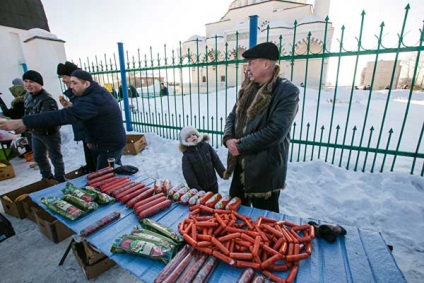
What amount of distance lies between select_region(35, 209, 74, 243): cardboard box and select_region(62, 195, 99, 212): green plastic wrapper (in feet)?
3.09

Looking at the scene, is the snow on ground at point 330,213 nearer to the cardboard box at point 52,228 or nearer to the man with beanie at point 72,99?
the cardboard box at point 52,228

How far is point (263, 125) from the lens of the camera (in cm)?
203

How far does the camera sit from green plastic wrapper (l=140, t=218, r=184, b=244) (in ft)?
4.72

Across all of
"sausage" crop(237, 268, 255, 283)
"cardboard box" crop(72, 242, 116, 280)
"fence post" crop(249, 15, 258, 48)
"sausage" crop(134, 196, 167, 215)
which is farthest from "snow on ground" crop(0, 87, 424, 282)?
"fence post" crop(249, 15, 258, 48)

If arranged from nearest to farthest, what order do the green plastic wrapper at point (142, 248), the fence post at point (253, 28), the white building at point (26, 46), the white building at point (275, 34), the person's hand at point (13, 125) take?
the green plastic wrapper at point (142, 248)
the person's hand at point (13, 125)
the fence post at point (253, 28)
the white building at point (26, 46)
the white building at point (275, 34)

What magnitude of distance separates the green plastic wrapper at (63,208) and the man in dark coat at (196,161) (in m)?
1.24

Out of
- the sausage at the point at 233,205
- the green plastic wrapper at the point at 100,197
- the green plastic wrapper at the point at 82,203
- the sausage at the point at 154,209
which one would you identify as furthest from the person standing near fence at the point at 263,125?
the green plastic wrapper at the point at 82,203

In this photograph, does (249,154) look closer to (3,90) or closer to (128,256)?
(128,256)

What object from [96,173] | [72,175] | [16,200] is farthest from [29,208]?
[96,173]

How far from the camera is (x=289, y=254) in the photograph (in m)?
1.26

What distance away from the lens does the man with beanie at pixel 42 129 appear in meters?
3.32

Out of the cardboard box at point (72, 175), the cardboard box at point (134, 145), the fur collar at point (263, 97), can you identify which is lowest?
the cardboard box at point (134, 145)

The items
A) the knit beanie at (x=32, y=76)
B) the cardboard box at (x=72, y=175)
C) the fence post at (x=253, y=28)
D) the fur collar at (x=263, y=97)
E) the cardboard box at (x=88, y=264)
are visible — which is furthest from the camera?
the fence post at (x=253, y=28)

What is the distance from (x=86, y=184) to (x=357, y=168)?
4479 mm
